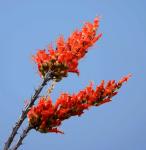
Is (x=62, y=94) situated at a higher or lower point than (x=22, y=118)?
higher

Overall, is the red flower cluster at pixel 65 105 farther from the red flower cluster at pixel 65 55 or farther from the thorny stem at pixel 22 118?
the red flower cluster at pixel 65 55

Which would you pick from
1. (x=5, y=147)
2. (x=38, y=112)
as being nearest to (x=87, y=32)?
(x=38, y=112)

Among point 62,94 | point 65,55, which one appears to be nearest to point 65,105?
A: point 62,94

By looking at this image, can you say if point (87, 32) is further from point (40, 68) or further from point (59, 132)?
point (59, 132)

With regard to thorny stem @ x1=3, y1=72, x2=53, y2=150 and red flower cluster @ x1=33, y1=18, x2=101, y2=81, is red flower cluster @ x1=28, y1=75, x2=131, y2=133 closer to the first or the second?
thorny stem @ x1=3, y1=72, x2=53, y2=150

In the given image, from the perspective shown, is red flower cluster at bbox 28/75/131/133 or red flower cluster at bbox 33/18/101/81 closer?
red flower cluster at bbox 28/75/131/133

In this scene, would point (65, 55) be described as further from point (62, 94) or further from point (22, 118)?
point (22, 118)
